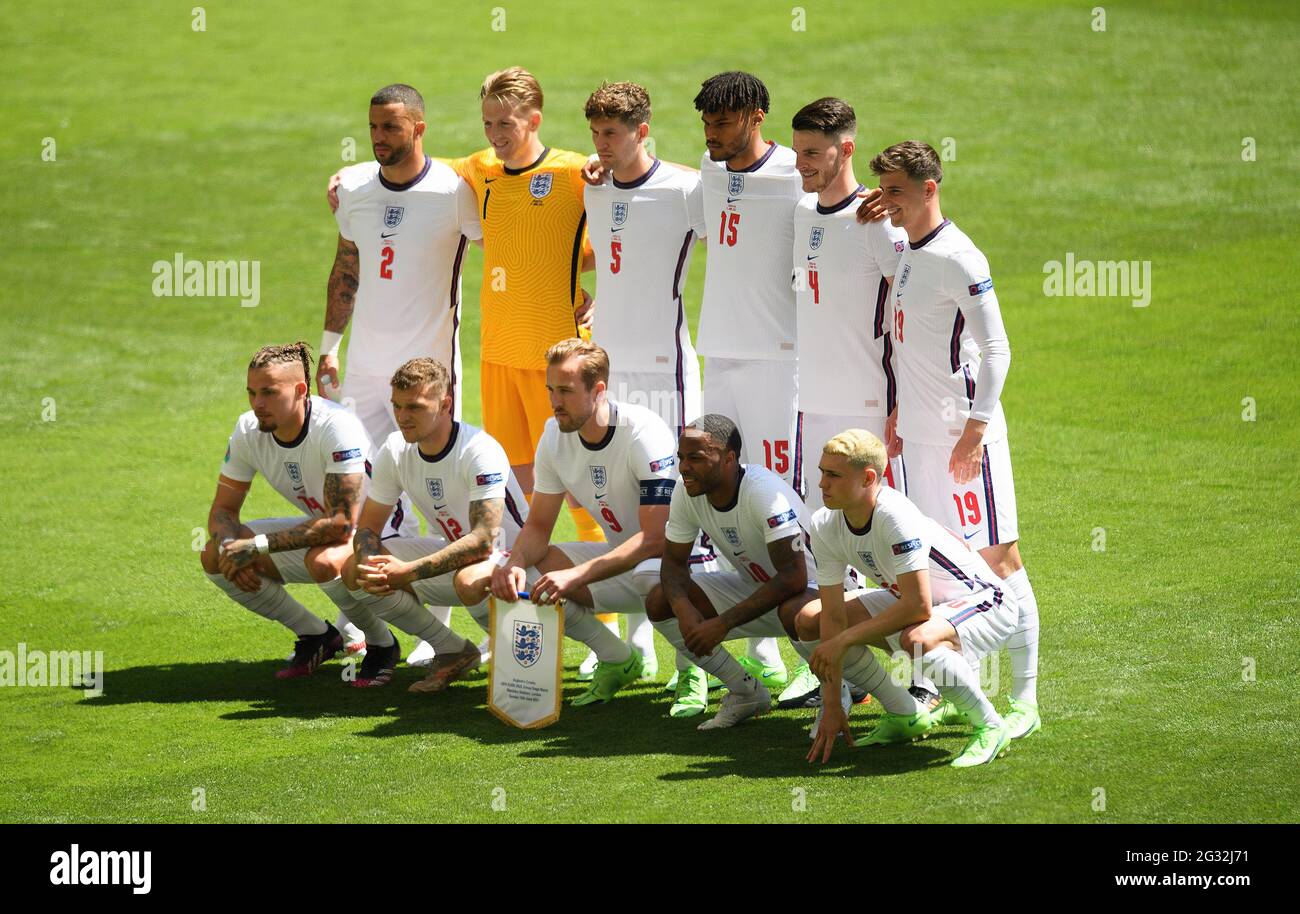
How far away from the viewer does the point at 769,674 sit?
7941mm

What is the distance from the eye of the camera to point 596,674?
7805 millimetres

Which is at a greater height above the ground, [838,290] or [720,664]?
[838,290]

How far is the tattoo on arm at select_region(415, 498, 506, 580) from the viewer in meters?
7.68

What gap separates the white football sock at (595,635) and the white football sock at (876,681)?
1.38 m

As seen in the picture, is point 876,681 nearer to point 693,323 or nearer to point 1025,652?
point 1025,652

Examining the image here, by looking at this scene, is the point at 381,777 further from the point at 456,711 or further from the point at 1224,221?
the point at 1224,221

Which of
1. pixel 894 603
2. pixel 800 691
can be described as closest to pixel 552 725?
pixel 800 691

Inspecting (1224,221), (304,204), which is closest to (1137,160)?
(1224,221)

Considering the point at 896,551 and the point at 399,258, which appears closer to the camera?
the point at 896,551

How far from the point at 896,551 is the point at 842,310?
→ 147cm

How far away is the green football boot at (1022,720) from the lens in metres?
6.72

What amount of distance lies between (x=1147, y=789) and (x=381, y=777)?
A: 3.07 metres

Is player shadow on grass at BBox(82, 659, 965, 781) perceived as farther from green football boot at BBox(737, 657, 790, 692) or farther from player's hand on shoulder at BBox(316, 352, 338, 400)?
player's hand on shoulder at BBox(316, 352, 338, 400)

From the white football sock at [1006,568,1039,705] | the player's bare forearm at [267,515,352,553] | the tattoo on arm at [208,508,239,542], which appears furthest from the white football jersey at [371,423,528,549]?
the white football sock at [1006,568,1039,705]
